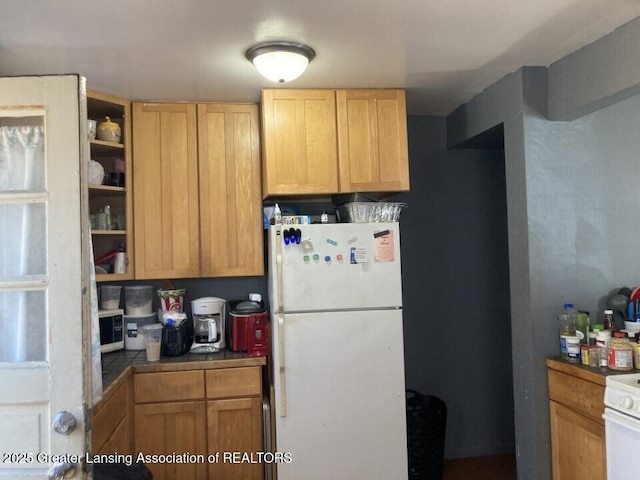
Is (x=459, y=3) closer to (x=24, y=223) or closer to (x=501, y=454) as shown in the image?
(x=24, y=223)

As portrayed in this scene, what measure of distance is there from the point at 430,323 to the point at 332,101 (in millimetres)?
1617

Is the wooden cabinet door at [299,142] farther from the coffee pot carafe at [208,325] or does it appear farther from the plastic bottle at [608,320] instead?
the plastic bottle at [608,320]

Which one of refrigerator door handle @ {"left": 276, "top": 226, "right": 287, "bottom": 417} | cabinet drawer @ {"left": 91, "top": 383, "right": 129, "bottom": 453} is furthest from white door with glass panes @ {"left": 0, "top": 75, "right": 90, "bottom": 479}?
refrigerator door handle @ {"left": 276, "top": 226, "right": 287, "bottom": 417}

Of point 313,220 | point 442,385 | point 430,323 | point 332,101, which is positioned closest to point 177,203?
point 313,220

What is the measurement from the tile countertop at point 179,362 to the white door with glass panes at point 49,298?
1027 millimetres

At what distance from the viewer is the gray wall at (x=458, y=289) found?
325 cm

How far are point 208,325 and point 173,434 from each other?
600 millimetres

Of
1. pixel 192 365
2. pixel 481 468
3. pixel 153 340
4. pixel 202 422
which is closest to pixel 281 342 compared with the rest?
pixel 192 365

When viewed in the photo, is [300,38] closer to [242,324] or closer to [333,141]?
[333,141]

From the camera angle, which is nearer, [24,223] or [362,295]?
[24,223]

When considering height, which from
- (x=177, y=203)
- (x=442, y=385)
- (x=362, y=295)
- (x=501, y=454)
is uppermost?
(x=177, y=203)

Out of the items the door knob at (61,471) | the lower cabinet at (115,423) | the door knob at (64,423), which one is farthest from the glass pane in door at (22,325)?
the lower cabinet at (115,423)

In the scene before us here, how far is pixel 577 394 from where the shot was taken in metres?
2.14

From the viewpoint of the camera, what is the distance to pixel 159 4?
1.68m
